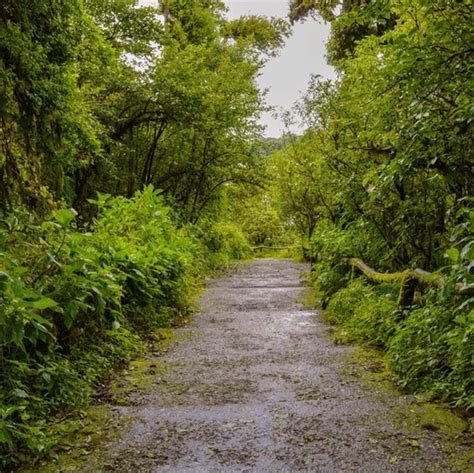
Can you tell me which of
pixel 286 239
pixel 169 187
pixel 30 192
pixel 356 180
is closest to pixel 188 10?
pixel 169 187

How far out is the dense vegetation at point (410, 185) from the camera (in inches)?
157

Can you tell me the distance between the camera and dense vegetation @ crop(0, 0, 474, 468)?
147 inches

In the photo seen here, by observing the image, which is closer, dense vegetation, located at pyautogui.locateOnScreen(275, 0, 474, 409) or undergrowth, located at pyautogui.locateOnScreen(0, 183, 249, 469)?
undergrowth, located at pyautogui.locateOnScreen(0, 183, 249, 469)

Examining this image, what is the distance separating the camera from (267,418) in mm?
3680

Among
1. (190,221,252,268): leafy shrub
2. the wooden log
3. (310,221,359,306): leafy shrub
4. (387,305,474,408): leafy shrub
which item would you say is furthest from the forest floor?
(190,221,252,268): leafy shrub

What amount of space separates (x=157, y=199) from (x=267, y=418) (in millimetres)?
6883

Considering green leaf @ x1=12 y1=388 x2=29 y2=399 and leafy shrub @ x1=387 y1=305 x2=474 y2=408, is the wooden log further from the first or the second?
green leaf @ x1=12 y1=388 x2=29 y2=399

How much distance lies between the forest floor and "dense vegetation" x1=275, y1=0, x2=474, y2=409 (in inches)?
15.7

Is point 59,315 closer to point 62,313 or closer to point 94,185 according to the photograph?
point 62,313

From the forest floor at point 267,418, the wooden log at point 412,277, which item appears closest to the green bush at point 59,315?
the forest floor at point 267,418

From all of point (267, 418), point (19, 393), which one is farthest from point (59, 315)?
point (267, 418)

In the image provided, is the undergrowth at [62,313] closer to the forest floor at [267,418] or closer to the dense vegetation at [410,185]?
the forest floor at [267,418]

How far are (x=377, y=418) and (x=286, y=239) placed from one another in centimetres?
2839

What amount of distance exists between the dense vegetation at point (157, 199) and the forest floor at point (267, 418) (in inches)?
12.5
